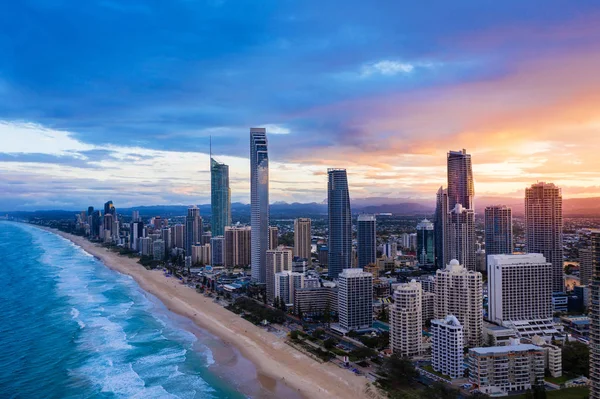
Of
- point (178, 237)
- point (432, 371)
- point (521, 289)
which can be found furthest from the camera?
point (178, 237)

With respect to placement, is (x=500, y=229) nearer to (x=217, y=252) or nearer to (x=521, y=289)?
(x=521, y=289)

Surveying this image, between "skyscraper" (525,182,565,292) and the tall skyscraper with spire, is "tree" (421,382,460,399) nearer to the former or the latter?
"skyscraper" (525,182,565,292)

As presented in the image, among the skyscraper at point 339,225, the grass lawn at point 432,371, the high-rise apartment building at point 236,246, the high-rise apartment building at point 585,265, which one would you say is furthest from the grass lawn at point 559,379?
the high-rise apartment building at point 236,246

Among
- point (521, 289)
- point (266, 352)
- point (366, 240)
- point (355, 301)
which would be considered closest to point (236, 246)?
point (366, 240)

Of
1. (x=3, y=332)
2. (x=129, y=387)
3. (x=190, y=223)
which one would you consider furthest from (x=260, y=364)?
(x=190, y=223)

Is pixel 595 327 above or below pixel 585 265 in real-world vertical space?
above

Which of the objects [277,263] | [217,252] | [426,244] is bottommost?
[217,252]

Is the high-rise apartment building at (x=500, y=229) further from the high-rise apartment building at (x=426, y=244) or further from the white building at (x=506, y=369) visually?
the white building at (x=506, y=369)
